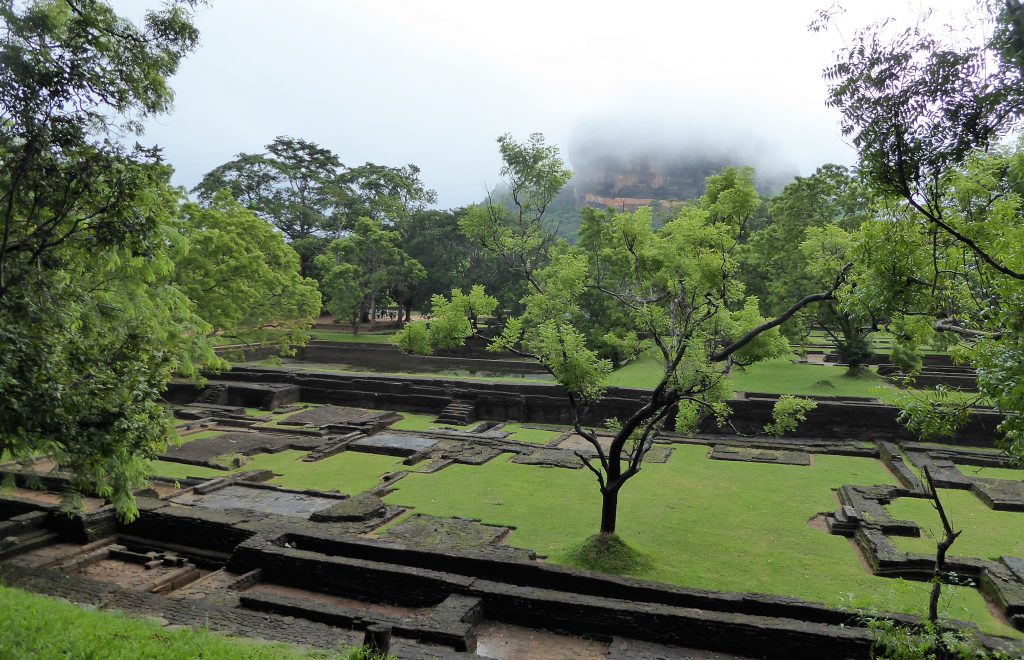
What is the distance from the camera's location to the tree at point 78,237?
6.02 m

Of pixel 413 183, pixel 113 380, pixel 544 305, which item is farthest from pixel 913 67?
pixel 413 183

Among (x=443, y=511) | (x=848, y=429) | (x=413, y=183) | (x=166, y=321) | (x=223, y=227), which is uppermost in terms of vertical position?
(x=413, y=183)

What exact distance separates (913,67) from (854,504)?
29.5ft

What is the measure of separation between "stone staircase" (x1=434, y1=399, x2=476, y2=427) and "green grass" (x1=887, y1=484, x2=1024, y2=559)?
39.4 feet

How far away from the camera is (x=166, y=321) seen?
30.2 ft

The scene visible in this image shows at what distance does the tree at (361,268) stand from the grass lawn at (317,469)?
19810 millimetres

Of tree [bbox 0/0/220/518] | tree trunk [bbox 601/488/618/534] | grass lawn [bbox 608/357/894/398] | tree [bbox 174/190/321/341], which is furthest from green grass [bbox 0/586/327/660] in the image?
grass lawn [bbox 608/357/894/398]

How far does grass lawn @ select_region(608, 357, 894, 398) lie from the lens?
21.3 meters

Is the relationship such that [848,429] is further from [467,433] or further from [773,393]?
[467,433]

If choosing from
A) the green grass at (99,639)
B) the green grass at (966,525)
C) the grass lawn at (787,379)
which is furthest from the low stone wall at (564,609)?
the grass lawn at (787,379)

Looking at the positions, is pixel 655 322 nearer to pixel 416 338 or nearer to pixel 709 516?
pixel 416 338

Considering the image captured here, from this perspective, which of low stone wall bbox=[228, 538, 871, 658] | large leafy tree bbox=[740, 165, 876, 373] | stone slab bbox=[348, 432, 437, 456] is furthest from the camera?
large leafy tree bbox=[740, 165, 876, 373]

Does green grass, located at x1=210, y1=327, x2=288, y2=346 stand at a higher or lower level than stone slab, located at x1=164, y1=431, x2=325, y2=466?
higher

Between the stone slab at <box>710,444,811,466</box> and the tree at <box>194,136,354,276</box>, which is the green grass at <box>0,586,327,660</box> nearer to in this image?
the stone slab at <box>710,444,811,466</box>
